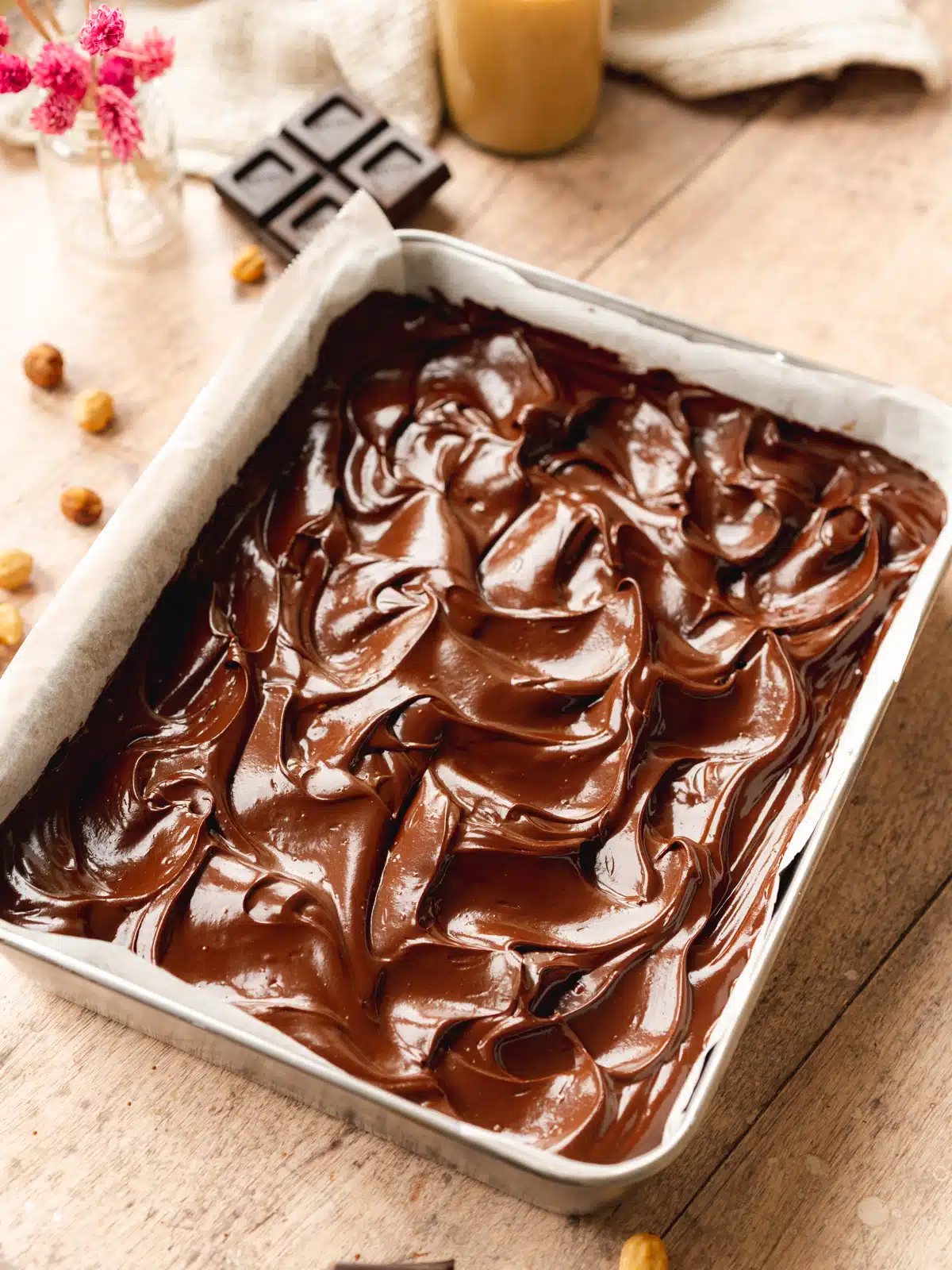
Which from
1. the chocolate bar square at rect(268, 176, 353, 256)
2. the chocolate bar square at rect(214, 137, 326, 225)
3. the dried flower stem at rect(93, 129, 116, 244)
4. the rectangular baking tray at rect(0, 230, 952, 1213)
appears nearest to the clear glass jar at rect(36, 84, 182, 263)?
the dried flower stem at rect(93, 129, 116, 244)

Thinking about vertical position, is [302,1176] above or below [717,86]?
below

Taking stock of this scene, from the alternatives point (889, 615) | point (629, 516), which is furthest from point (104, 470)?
point (889, 615)

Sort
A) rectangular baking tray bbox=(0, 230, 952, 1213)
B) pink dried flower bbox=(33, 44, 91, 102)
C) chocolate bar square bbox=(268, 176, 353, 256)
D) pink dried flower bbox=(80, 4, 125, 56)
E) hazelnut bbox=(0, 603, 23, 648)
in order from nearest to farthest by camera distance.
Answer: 1. rectangular baking tray bbox=(0, 230, 952, 1213)
2. pink dried flower bbox=(80, 4, 125, 56)
3. pink dried flower bbox=(33, 44, 91, 102)
4. hazelnut bbox=(0, 603, 23, 648)
5. chocolate bar square bbox=(268, 176, 353, 256)

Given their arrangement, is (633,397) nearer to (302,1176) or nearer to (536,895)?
(536,895)

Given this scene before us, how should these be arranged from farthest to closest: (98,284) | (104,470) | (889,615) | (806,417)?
1. (98,284)
2. (104,470)
3. (806,417)
4. (889,615)

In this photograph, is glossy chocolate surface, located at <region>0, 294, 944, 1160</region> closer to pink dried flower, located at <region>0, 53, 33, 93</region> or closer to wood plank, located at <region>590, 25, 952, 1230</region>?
wood plank, located at <region>590, 25, 952, 1230</region>

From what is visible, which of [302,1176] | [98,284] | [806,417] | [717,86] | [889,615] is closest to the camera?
[302,1176]

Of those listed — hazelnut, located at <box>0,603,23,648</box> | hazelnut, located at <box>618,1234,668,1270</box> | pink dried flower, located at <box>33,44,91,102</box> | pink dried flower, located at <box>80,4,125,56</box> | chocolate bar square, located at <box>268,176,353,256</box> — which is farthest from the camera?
chocolate bar square, located at <box>268,176,353,256</box>
